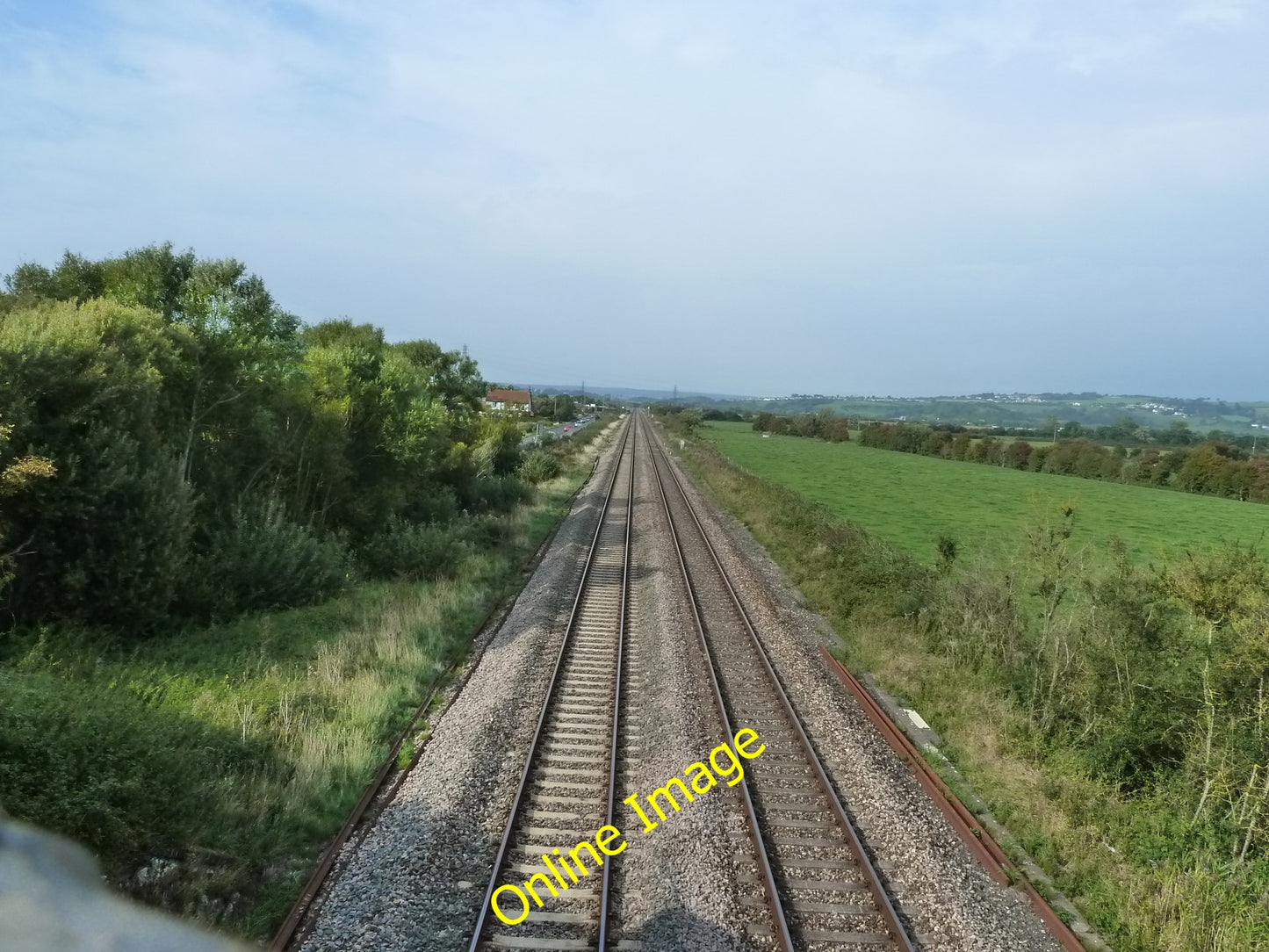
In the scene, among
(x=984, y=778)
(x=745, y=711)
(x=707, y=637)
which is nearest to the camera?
(x=984, y=778)

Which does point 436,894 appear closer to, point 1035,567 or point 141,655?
point 141,655

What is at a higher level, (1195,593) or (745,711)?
(1195,593)

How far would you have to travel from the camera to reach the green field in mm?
33750

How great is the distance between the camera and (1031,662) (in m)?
13.0

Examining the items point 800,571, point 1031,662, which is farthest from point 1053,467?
point 1031,662

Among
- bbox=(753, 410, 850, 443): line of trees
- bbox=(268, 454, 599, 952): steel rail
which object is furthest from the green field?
bbox=(753, 410, 850, 443): line of trees

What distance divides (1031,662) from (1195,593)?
448 centimetres

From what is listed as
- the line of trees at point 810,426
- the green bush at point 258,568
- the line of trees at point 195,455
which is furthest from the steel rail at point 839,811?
the line of trees at point 810,426

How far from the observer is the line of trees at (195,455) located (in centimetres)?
1209

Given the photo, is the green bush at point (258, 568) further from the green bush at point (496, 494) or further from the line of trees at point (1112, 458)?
the line of trees at point (1112, 458)

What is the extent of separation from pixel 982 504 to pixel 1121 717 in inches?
1687

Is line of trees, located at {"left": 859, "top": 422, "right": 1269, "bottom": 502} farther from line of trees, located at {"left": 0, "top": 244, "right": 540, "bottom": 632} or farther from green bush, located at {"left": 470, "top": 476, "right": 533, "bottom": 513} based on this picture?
line of trees, located at {"left": 0, "top": 244, "right": 540, "bottom": 632}

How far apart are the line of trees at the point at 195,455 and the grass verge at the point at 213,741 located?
1262 mm

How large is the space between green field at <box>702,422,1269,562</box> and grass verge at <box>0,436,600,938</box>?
11.0 metres
